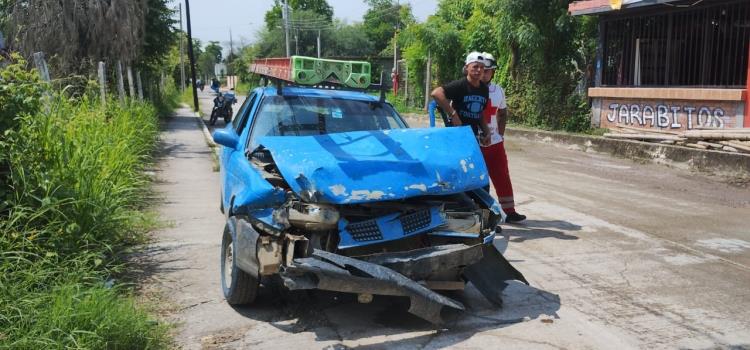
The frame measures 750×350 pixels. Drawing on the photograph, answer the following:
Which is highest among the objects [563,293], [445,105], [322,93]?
[322,93]

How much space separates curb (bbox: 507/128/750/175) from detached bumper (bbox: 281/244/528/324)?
8333mm

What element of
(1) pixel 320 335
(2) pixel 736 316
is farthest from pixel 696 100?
(1) pixel 320 335

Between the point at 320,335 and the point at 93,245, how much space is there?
2339 millimetres

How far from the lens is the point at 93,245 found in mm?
5188

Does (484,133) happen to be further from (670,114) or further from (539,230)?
(670,114)

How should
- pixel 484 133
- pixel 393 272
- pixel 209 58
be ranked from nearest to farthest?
pixel 393 272 → pixel 484 133 → pixel 209 58

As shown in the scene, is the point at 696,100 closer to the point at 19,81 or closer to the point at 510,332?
the point at 510,332

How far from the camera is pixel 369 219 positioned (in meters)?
4.06

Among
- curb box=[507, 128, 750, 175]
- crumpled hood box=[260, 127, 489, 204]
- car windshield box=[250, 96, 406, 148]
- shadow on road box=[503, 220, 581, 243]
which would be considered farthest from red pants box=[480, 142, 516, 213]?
curb box=[507, 128, 750, 175]

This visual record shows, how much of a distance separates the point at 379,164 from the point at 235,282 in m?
1.29

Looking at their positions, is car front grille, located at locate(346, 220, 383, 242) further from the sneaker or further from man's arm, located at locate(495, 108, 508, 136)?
the sneaker

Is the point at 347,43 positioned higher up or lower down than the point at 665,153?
higher up

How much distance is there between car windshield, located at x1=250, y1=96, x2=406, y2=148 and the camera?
18.4ft

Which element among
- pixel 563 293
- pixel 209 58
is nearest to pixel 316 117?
pixel 563 293
